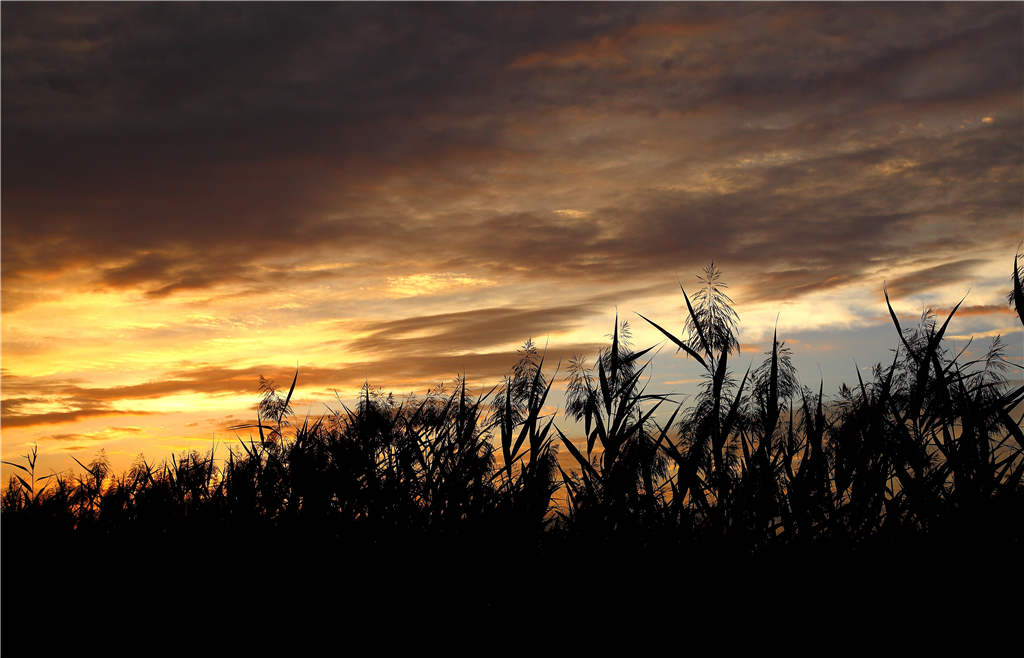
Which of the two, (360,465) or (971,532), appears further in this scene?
(360,465)

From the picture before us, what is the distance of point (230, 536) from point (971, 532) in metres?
4.28

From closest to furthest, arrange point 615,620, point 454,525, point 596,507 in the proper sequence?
point 615,620 < point 596,507 < point 454,525

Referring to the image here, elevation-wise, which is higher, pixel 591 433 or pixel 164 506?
pixel 591 433

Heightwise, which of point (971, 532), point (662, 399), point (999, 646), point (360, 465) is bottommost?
point (999, 646)

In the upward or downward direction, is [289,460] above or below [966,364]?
below

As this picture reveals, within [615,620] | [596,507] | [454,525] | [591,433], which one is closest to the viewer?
[615,620]

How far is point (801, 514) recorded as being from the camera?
14.2 feet

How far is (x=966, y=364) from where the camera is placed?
5.07 meters

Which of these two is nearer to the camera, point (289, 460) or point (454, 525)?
point (454, 525)

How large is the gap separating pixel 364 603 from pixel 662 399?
7.71 feet

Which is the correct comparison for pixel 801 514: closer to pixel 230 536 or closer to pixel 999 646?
pixel 999 646

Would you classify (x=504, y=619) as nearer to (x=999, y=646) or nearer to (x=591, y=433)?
(x=591, y=433)

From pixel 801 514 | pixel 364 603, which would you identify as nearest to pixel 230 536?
pixel 364 603

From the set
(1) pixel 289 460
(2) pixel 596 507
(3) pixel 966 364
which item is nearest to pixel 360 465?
(1) pixel 289 460
